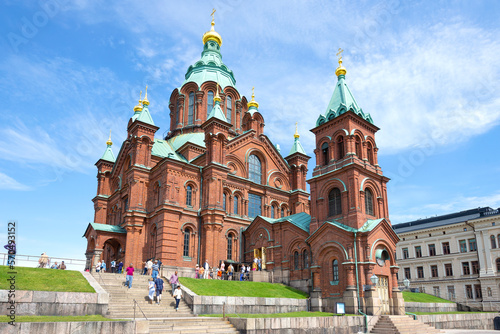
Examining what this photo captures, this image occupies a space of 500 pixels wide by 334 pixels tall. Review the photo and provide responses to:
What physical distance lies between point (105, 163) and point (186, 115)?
10.3 metres

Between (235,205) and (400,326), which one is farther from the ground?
(235,205)

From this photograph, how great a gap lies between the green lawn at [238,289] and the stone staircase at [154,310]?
4.57 feet

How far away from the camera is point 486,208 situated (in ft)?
161

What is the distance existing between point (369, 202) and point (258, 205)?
12.8 meters

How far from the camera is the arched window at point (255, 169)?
4078 cm

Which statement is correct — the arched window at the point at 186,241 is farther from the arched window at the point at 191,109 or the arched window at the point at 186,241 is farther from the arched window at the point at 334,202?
the arched window at the point at 191,109

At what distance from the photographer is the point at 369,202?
3058 centimetres

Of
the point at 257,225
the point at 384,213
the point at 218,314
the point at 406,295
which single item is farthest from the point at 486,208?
the point at 218,314

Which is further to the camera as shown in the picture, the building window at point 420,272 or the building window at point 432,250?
the building window at point 420,272

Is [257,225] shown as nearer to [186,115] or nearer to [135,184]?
[135,184]

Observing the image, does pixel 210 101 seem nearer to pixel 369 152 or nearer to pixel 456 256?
pixel 369 152

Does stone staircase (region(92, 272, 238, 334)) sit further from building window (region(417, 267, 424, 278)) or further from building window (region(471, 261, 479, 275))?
building window (region(417, 267, 424, 278))

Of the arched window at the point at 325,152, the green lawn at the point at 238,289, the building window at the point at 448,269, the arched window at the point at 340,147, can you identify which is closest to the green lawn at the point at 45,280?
the green lawn at the point at 238,289

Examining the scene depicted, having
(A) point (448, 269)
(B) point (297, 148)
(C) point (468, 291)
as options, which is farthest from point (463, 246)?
(B) point (297, 148)
